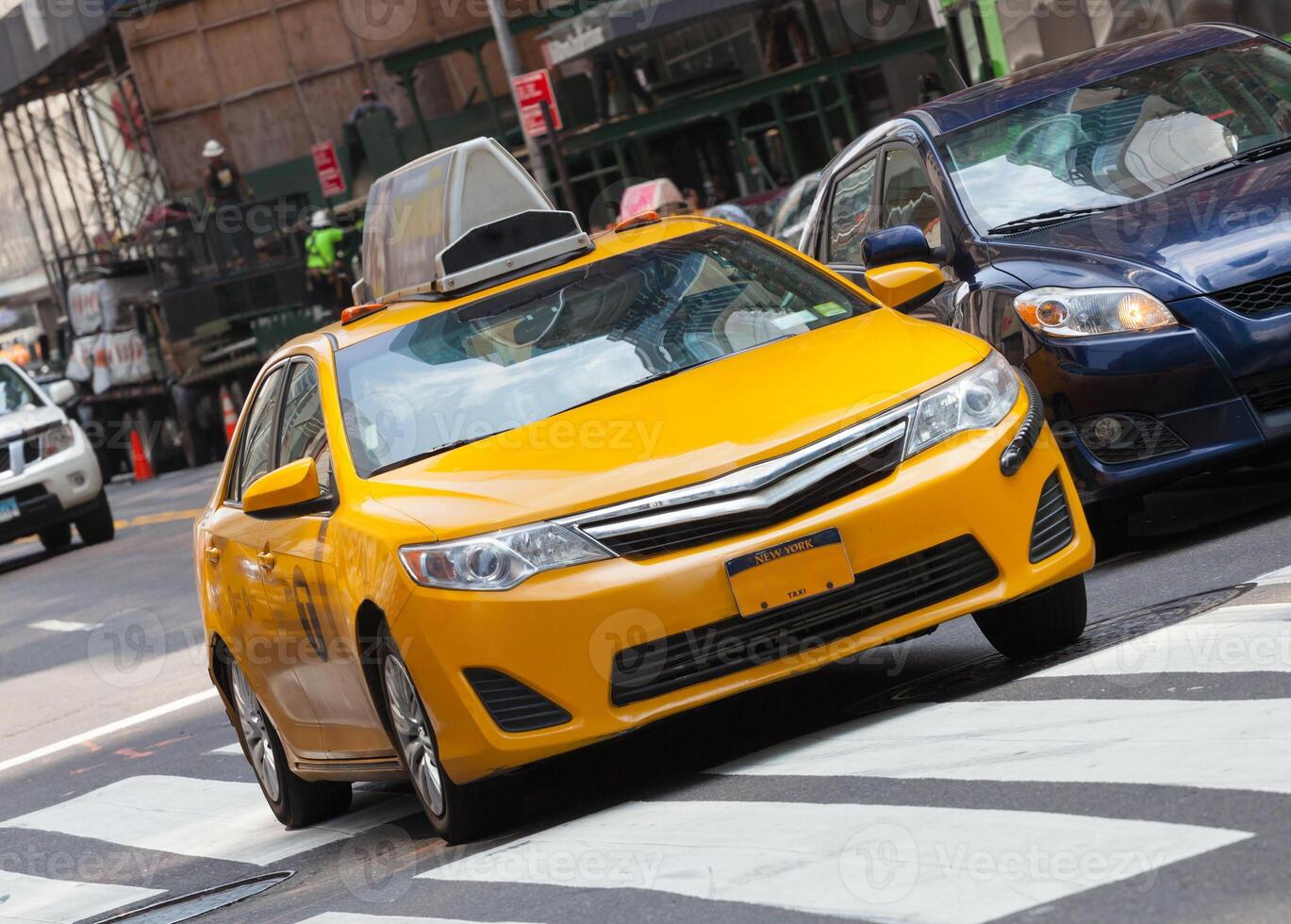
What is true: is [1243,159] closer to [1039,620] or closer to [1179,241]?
[1179,241]

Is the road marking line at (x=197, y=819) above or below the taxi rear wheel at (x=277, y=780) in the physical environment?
below

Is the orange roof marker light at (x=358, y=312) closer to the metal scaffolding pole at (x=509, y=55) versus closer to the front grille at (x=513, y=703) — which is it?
the front grille at (x=513, y=703)

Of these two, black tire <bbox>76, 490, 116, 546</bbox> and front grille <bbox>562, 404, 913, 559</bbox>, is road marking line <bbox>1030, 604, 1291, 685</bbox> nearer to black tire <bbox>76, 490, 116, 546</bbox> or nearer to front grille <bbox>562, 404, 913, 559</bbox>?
front grille <bbox>562, 404, 913, 559</bbox>

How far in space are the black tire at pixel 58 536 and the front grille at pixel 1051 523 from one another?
1887cm

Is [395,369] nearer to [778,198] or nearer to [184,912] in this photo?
[184,912]

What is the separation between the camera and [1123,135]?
8930 mm

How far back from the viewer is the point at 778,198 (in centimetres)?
3080

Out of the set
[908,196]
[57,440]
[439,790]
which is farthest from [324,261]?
[439,790]

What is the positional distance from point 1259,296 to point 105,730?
20.7 ft

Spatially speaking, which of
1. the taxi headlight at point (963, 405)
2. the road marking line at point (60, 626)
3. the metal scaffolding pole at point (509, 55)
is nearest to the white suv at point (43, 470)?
the road marking line at point (60, 626)

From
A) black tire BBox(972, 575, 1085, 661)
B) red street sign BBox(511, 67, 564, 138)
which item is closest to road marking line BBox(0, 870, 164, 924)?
black tire BBox(972, 575, 1085, 661)

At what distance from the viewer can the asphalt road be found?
13.9ft

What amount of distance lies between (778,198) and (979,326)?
22.6 m

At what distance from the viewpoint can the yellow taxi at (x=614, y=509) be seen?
18.9 feet
